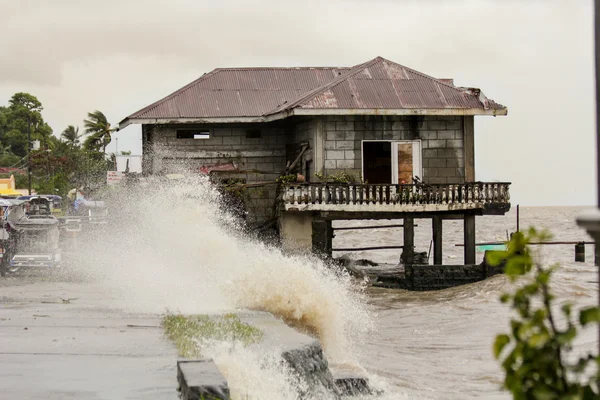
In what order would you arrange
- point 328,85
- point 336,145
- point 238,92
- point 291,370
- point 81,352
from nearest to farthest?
point 291,370, point 81,352, point 336,145, point 328,85, point 238,92

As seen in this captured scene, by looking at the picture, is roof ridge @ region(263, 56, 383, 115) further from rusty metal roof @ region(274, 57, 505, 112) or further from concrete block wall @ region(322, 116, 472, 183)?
concrete block wall @ region(322, 116, 472, 183)

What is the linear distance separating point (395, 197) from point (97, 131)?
7614 centimetres

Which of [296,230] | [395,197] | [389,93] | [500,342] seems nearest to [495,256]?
[500,342]

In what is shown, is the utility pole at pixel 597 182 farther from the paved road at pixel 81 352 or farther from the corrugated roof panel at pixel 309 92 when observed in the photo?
the corrugated roof panel at pixel 309 92

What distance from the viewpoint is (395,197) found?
29.1 meters

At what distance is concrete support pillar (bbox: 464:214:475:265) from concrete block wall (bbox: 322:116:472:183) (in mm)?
1295

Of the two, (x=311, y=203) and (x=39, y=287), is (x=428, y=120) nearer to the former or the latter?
(x=311, y=203)

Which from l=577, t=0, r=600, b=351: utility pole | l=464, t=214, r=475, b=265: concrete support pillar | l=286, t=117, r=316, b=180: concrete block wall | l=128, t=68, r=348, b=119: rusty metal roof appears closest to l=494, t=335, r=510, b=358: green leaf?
l=577, t=0, r=600, b=351: utility pole

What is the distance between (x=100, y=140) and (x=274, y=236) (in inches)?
2821

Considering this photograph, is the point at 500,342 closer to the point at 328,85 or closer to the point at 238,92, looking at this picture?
the point at 328,85

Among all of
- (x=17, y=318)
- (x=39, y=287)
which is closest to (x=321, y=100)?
(x=39, y=287)

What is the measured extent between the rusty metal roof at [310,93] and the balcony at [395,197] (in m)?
2.26

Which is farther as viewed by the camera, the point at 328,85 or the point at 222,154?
the point at 222,154

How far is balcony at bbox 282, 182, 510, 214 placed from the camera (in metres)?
28.8
